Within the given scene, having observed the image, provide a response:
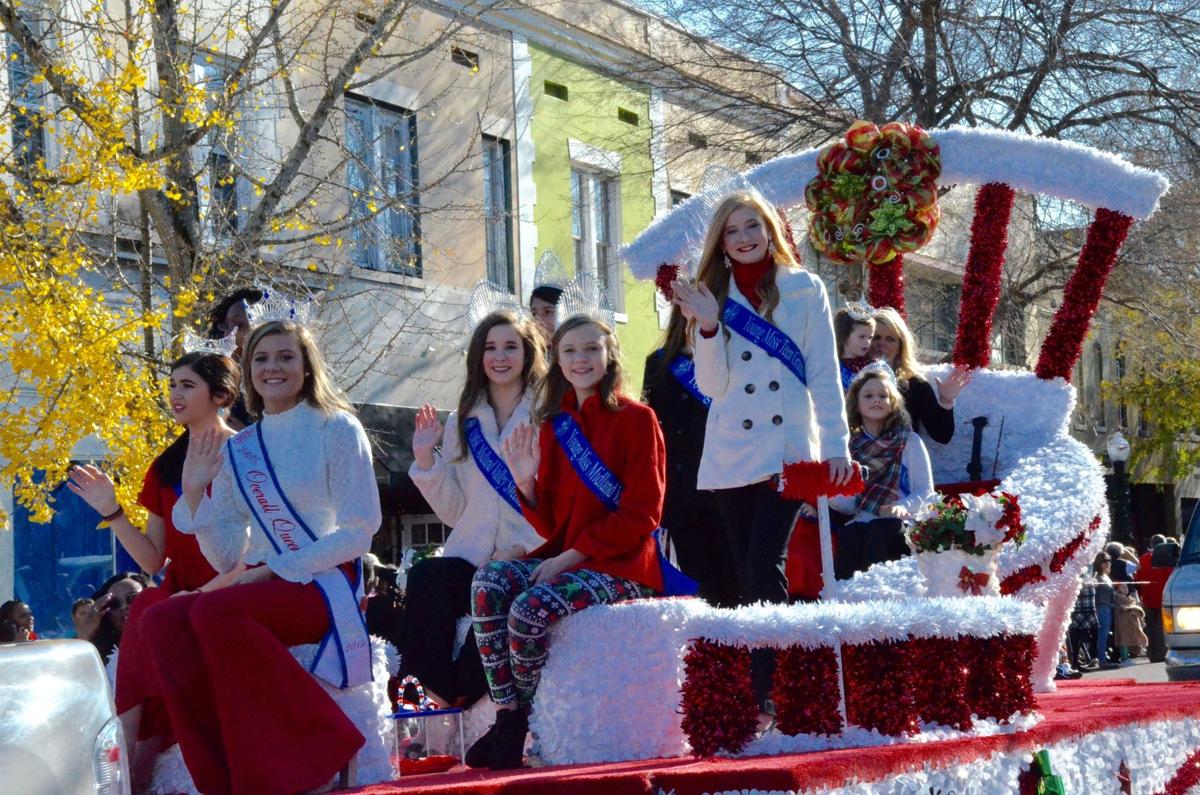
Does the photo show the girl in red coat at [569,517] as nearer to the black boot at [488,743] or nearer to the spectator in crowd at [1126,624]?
the black boot at [488,743]

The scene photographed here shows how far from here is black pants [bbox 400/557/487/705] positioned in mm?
5695

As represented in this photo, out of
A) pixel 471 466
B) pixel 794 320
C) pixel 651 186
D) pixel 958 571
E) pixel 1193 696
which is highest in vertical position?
pixel 651 186

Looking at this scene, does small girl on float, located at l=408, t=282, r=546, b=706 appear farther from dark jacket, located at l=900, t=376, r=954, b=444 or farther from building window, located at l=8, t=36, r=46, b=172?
building window, located at l=8, t=36, r=46, b=172

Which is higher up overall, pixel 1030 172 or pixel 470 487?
pixel 1030 172

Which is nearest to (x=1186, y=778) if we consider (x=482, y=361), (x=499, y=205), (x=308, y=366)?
(x=482, y=361)

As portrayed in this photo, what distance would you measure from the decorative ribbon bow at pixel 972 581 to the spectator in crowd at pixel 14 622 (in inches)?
259

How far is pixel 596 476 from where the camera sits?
5.37 m

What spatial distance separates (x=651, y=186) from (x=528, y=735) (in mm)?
15162

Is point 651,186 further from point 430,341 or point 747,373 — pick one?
point 747,373

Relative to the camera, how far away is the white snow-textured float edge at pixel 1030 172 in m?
7.46

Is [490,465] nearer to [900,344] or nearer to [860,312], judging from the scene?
[860,312]

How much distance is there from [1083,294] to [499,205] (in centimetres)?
1105

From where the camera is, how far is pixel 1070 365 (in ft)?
26.4

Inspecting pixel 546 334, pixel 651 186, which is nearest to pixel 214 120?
pixel 546 334
